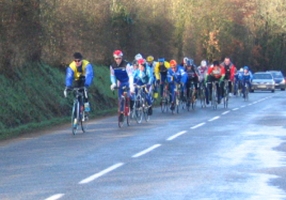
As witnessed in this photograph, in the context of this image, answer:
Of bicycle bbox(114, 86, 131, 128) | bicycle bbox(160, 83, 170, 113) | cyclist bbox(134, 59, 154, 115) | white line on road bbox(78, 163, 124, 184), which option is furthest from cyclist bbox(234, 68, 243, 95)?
white line on road bbox(78, 163, 124, 184)

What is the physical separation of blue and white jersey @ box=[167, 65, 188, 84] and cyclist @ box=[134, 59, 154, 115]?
11.2 ft

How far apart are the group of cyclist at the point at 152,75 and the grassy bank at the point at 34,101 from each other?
2.11 metres

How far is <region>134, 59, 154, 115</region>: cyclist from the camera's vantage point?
78.4 ft

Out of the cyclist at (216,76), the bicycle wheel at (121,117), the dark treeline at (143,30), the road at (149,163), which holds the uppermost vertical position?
the dark treeline at (143,30)

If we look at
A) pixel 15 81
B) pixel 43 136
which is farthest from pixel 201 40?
pixel 43 136

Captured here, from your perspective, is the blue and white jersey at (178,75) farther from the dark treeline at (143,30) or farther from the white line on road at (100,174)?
the white line on road at (100,174)

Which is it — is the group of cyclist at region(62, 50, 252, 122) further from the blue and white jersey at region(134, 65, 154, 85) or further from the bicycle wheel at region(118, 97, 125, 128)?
the bicycle wheel at region(118, 97, 125, 128)

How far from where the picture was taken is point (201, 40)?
60750 millimetres

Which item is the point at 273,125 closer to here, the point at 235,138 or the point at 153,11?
the point at 235,138

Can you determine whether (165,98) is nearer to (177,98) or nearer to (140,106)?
(177,98)

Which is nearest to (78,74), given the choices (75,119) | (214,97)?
(75,119)

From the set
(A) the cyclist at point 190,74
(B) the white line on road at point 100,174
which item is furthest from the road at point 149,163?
(A) the cyclist at point 190,74

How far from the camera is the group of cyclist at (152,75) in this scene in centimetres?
1928

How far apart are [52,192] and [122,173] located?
1.93 m
